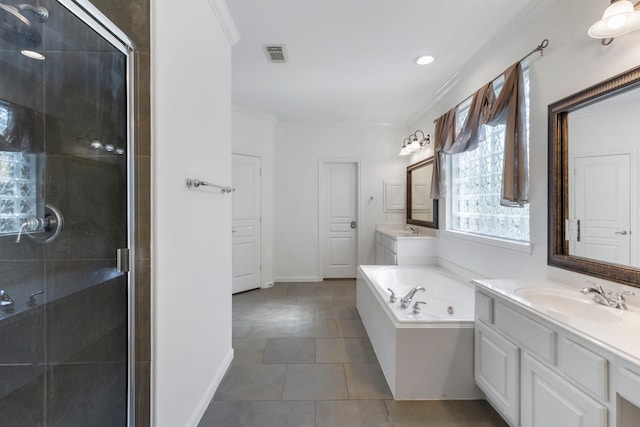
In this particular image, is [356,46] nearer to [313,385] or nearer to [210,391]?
[313,385]

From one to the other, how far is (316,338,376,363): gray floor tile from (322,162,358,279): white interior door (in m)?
2.12

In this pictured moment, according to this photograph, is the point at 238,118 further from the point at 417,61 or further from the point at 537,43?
the point at 537,43

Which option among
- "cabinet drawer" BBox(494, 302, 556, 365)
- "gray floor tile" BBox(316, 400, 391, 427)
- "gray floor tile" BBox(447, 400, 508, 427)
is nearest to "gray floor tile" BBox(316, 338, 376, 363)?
"gray floor tile" BBox(316, 400, 391, 427)

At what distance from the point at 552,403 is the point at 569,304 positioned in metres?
0.51

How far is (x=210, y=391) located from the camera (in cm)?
179

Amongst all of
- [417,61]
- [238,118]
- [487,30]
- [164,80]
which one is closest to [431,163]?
[417,61]

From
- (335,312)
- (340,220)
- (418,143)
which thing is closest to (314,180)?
(340,220)

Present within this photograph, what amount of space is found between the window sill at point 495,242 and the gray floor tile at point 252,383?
1.87m

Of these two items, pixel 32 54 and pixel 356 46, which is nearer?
pixel 32 54

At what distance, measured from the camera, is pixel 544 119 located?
1812 millimetres

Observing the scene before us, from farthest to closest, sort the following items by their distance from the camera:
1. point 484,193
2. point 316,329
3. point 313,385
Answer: point 316,329, point 484,193, point 313,385

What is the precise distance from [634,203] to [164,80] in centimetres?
217

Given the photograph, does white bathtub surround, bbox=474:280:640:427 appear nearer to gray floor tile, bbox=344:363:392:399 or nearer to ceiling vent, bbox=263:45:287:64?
gray floor tile, bbox=344:363:392:399

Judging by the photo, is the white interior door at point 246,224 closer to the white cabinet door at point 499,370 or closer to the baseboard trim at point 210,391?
the baseboard trim at point 210,391
